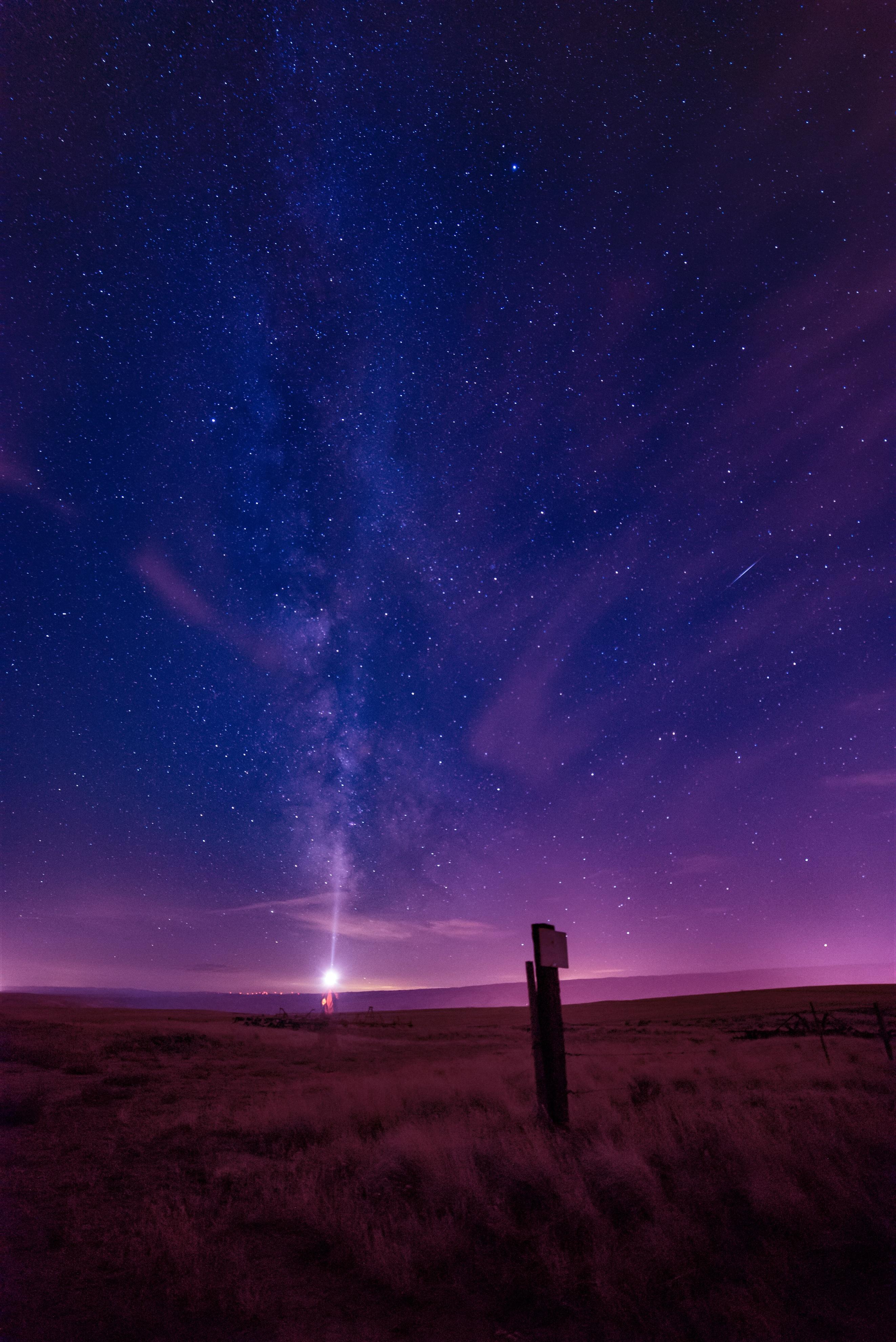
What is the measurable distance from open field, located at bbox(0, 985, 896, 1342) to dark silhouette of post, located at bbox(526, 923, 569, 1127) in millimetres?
402

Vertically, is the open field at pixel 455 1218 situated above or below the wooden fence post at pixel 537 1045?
below

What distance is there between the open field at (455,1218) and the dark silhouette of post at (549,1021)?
0.40 m

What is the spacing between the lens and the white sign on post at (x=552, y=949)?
8.93 m

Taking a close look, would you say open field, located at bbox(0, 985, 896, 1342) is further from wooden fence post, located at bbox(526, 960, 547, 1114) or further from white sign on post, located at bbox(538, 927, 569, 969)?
white sign on post, located at bbox(538, 927, 569, 969)

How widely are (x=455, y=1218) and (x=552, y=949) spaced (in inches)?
142

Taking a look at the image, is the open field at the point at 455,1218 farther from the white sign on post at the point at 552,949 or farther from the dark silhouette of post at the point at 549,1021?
the white sign on post at the point at 552,949

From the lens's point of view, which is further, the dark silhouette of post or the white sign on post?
the white sign on post

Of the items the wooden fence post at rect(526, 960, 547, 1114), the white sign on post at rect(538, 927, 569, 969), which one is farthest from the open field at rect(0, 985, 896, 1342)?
the white sign on post at rect(538, 927, 569, 969)

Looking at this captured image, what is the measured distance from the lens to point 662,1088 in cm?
1308

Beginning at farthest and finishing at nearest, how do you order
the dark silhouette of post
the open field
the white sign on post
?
1. the white sign on post
2. the dark silhouette of post
3. the open field

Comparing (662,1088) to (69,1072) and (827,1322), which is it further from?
(69,1072)

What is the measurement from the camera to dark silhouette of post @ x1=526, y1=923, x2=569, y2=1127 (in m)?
8.56

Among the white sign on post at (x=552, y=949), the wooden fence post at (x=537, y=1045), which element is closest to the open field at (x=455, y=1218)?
the wooden fence post at (x=537, y=1045)

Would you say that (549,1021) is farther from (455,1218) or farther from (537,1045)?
(455,1218)
